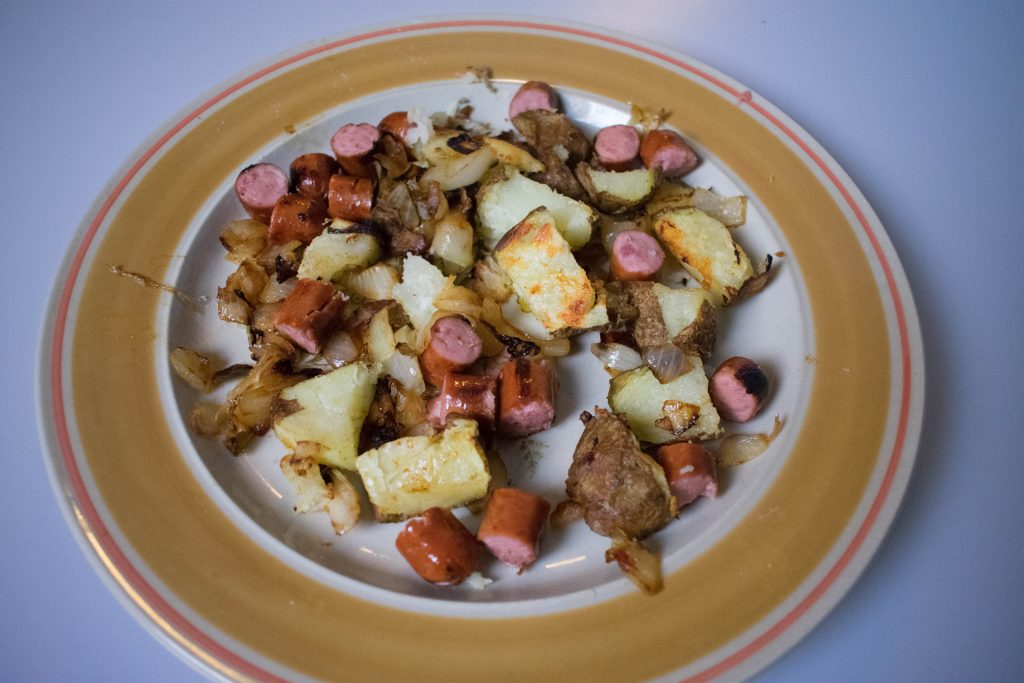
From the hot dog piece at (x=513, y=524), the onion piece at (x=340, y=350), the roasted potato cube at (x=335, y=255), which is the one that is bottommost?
the hot dog piece at (x=513, y=524)

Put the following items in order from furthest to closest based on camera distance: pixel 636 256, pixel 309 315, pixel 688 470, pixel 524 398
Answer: pixel 636 256
pixel 309 315
pixel 524 398
pixel 688 470

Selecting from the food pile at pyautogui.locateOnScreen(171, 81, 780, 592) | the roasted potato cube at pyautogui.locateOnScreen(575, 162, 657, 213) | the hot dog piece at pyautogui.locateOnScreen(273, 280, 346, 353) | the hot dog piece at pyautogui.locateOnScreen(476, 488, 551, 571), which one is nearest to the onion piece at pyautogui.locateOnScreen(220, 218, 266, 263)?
the food pile at pyautogui.locateOnScreen(171, 81, 780, 592)

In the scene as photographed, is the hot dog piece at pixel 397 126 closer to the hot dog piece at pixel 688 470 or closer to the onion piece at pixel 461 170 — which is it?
the onion piece at pixel 461 170

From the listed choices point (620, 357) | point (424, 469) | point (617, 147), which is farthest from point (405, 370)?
point (617, 147)

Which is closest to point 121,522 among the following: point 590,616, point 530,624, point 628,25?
point 530,624

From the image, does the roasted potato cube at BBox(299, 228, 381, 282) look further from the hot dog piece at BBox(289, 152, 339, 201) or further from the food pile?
the hot dog piece at BBox(289, 152, 339, 201)

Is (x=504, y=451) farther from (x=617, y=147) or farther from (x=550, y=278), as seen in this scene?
(x=617, y=147)

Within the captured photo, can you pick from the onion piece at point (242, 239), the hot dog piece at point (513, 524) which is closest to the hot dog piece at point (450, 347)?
the hot dog piece at point (513, 524)
